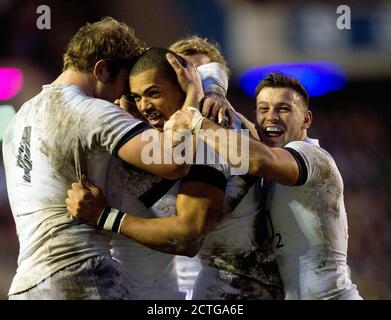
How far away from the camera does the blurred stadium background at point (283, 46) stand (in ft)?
45.8

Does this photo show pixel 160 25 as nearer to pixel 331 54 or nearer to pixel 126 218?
pixel 331 54

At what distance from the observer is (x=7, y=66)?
14.3 metres

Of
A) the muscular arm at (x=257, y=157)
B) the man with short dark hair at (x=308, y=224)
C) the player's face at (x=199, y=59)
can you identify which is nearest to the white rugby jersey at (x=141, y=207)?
the muscular arm at (x=257, y=157)

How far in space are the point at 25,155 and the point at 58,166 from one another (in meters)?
0.22

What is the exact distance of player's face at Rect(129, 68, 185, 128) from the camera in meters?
5.06

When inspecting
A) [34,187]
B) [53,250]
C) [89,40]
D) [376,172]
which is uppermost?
[89,40]

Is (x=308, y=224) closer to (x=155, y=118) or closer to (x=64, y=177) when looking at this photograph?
(x=155, y=118)

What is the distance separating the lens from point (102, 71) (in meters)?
5.05

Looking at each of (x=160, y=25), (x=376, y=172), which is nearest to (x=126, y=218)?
(x=376, y=172)

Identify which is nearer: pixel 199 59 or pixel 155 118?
pixel 155 118

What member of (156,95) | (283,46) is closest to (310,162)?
(156,95)

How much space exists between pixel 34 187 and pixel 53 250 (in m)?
0.33
